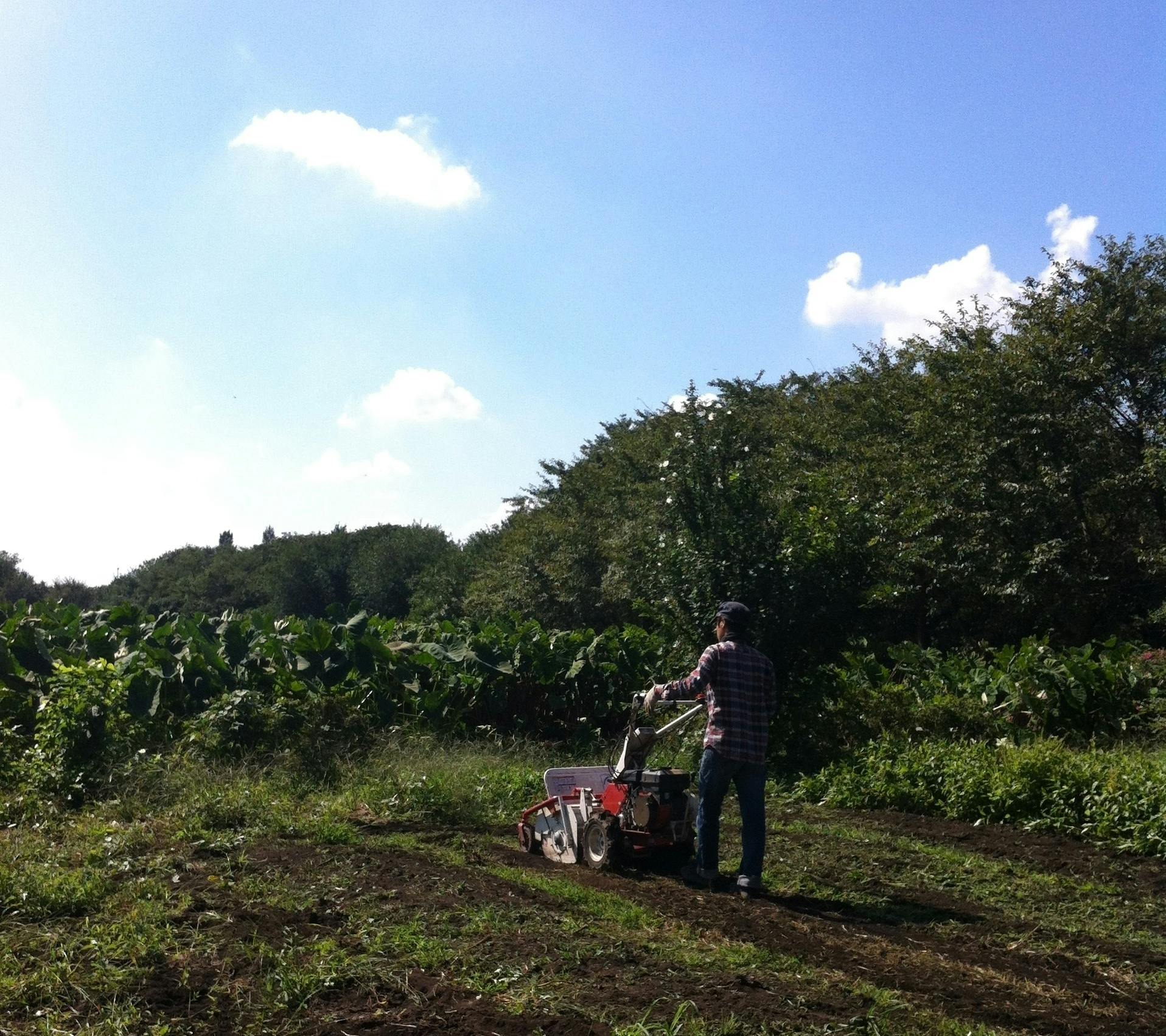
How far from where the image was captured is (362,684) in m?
15.6

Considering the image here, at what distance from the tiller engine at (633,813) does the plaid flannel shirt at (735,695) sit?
16 cm

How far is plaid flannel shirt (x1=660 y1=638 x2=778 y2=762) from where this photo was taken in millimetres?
7270

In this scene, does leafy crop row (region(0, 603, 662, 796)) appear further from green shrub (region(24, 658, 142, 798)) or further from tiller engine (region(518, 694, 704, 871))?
tiller engine (region(518, 694, 704, 871))

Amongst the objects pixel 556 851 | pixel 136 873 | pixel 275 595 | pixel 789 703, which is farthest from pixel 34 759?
pixel 275 595

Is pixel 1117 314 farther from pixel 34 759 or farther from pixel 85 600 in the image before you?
pixel 85 600

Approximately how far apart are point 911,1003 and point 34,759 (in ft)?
34.8

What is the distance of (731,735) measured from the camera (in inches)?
286

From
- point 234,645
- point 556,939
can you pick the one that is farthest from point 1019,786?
point 234,645

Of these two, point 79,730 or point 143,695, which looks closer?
point 79,730

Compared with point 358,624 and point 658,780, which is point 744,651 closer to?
point 658,780

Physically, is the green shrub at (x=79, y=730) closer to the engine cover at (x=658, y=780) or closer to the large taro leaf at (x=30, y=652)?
the large taro leaf at (x=30, y=652)

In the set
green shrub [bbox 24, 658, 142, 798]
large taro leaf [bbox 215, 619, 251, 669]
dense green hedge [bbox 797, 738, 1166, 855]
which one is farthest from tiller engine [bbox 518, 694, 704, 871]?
large taro leaf [bbox 215, 619, 251, 669]

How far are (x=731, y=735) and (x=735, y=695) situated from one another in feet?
0.87

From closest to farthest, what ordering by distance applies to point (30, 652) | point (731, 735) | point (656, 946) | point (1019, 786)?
1. point (656, 946)
2. point (731, 735)
3. point (1019, 786)
4. point (30, 652)
